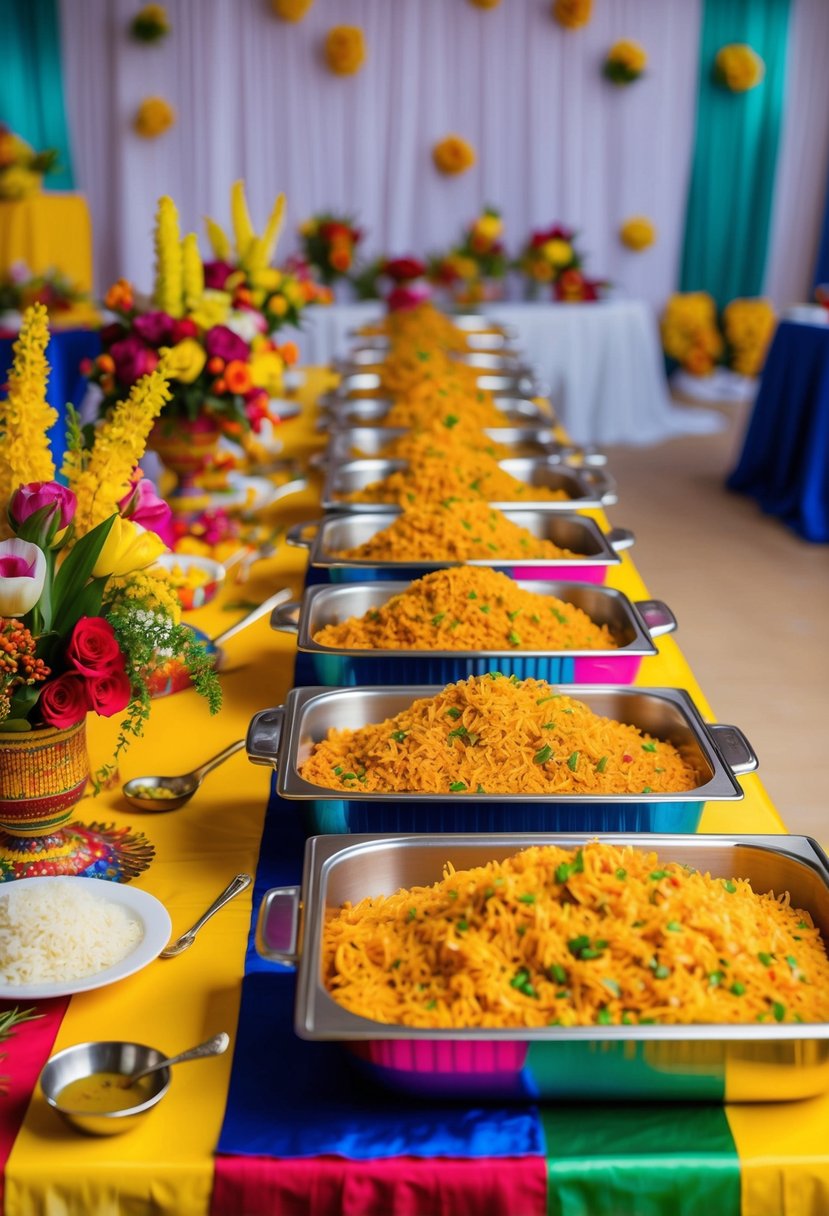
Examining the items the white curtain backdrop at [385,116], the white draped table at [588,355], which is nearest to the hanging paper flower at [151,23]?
the white curtain backdrop at [385,116]

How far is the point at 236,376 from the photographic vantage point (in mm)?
1901

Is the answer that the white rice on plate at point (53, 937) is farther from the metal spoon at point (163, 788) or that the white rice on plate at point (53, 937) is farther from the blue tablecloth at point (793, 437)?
the blue tablecloth at point (793, 437)

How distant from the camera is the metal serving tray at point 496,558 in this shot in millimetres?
1531

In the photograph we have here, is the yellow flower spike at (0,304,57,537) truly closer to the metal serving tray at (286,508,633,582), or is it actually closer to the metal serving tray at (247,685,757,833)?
the metal serving tray at (247,685,757,833)

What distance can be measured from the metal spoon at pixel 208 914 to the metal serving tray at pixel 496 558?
61 centimetres

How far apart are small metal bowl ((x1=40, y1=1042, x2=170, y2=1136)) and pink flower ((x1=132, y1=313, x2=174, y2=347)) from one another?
1372mm

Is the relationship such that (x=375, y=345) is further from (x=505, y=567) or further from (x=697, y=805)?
(x=697, y=805)

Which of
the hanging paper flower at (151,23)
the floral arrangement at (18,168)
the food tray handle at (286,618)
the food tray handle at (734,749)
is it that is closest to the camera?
the food tray handle at (734,749)

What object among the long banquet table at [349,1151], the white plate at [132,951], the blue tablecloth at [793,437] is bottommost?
the blue tablecloth at [793,437]

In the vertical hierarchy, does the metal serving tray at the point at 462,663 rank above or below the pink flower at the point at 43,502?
below

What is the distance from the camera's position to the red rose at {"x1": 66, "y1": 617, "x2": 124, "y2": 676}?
900mm

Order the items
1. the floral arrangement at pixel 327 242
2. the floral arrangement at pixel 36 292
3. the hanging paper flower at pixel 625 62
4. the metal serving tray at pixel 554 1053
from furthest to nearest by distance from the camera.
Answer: the hanging paper flower at pixel 625 62 < the floral arrangement at pixel 327 242 < the floral arrangement at pixel 36 292 < the metal serving tray at pixel 554 1053

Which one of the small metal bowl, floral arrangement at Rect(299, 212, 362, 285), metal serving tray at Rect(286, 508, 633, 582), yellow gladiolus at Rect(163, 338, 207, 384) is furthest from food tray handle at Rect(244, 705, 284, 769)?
floral arrangement at Rect(299, 212, 362, 285)

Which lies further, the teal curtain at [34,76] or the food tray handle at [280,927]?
the teal curtain at [34,76]
